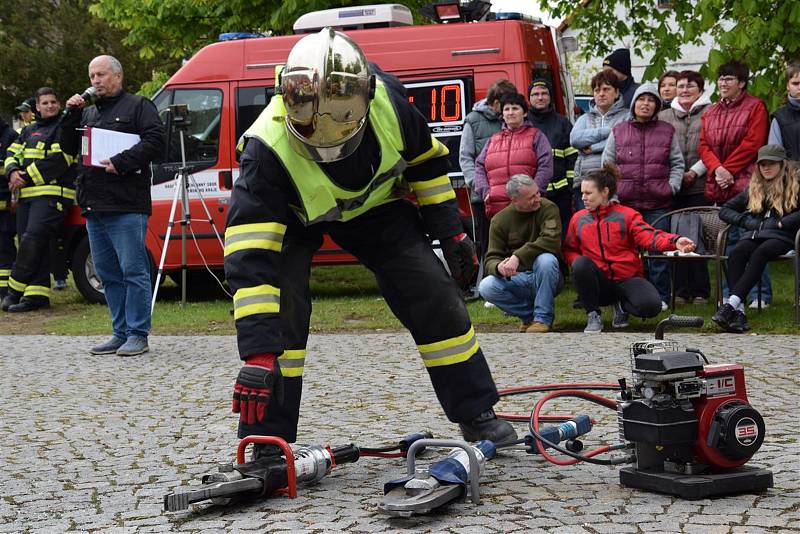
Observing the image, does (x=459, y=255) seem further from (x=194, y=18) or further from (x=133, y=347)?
(x=194, y=18)

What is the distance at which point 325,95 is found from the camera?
4.54 m

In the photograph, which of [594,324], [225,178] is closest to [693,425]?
[594,324]

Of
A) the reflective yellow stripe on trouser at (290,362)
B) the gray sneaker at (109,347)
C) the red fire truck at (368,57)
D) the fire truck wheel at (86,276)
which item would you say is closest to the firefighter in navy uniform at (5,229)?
the fire truck wheel at (86,276)

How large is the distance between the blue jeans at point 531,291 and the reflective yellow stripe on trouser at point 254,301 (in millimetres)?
5624

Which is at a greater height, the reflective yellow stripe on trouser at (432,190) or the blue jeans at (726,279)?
the reflective yellow stripe on trouser at (432,190)

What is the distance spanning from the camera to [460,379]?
5246 millimetres

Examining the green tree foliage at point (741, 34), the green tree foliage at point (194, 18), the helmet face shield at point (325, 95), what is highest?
the green tree foliage at point (194, 18)

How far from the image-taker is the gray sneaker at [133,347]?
9.42 m

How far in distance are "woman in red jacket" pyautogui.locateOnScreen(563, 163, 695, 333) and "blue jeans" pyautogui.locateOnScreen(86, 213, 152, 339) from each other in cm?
346

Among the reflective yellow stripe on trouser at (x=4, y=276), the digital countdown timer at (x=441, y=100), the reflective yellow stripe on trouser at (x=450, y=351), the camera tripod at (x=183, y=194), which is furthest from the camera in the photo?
the reflective yellow stripe on trouser at (x=4, y=276)

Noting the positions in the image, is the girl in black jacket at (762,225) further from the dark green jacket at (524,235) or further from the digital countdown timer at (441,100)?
the digital countdown timer at (441,100)

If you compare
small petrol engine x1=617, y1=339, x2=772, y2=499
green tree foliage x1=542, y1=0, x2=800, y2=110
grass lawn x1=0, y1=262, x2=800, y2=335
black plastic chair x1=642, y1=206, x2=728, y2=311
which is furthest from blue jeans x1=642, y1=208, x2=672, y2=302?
small petrol engine x1=617, y1=339, x2=772, y2=499

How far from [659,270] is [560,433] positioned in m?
5.73

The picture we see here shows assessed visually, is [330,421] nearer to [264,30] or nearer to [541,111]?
[541,111]
